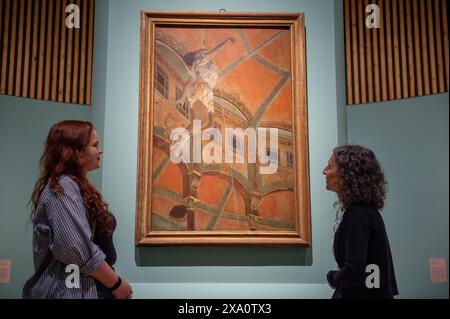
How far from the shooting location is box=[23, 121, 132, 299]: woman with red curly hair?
1.55m

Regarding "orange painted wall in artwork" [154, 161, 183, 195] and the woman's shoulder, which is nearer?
the woman's shoulder

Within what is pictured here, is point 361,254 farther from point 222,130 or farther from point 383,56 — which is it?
point 383,56

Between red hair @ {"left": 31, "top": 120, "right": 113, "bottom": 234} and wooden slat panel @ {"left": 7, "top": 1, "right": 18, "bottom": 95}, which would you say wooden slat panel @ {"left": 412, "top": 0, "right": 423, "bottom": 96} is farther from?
wooden slat panel @ {"left": 7, "top": 1, "right": 18, "bottom": 95}

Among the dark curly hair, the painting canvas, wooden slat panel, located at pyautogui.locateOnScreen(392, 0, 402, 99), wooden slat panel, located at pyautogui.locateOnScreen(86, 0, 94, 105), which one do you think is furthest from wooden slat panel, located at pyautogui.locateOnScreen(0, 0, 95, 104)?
wooden slat panel, located at pyautogui.locateOnScreen(392, 0, 402, 99)

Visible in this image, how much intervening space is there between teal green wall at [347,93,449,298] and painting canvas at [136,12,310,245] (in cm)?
38

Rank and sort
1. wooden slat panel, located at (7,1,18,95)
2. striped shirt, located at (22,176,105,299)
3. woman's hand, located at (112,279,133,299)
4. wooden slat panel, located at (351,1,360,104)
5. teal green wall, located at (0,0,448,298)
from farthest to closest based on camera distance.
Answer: wooden slat panel, located at (351,1,360,104) < wooden slat panel, located at (7,1,18,95) < teal green wall, located at (0,0,448,298) < woman's hand, located at (112,279,133,299) < striped shirt, located at (22,176,105,299)

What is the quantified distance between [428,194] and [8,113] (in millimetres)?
1881

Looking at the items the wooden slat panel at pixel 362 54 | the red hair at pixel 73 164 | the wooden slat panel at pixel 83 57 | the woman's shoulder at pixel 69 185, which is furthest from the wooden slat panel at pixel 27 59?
the wooden slat panel at pixel 362 54

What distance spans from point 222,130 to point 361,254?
0.85 meters

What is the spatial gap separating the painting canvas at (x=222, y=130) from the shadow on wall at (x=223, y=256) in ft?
0.18
